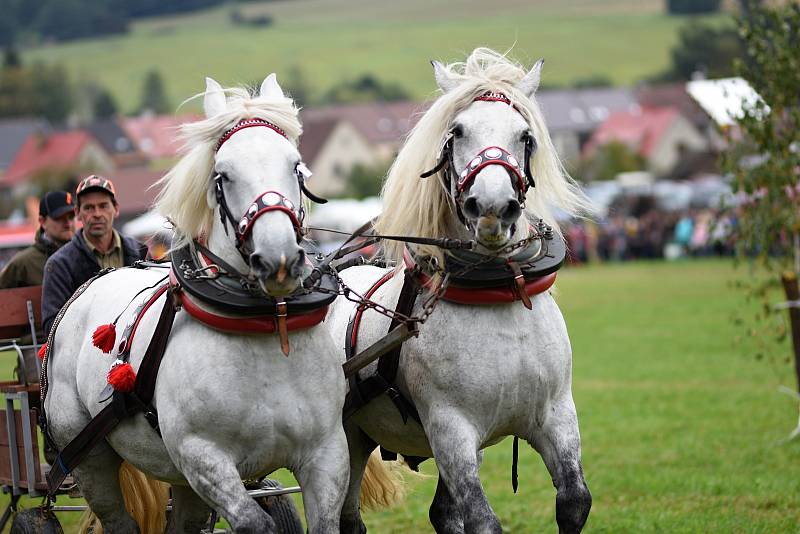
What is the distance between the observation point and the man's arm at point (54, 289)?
650cm

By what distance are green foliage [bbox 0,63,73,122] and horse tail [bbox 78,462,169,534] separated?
111m

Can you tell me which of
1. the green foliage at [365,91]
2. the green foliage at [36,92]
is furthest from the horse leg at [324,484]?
the green foliage at [365,91]

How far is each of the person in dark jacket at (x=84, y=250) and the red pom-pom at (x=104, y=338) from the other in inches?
54.5

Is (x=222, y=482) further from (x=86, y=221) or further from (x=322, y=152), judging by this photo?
(x=322, y=152)

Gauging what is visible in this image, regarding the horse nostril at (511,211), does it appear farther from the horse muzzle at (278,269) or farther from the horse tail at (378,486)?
the horse tail at (378,486)

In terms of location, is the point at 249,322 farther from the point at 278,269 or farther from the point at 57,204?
the point at 57,204

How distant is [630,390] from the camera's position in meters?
14.7

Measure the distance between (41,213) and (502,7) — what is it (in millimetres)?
131682

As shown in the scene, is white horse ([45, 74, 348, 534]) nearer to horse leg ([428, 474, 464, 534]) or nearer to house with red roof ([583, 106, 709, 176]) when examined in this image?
horse leg ([428, 474, 464, 534])

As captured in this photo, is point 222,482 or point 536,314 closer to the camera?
point 222,482

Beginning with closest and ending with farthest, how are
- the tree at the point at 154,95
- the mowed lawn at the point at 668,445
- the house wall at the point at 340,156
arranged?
the mowed lawn at the point at 668,445 < the house wall at the point at 340,156 < the tree at the point at 154,95

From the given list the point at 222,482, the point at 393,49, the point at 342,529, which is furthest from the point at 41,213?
the point at 393,49

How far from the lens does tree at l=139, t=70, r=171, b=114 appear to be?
117500 mm

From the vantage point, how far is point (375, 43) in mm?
134125
